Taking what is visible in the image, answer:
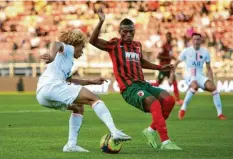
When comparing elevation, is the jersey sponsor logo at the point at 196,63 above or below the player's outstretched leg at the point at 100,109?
below

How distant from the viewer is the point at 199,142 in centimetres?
1211

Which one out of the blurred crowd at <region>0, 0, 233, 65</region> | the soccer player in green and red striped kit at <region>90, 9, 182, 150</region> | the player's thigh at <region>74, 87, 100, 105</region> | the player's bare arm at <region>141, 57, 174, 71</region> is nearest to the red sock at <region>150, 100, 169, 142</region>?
the soccer player in green and red striped kit at <region>90, 9, 182, 150</region>

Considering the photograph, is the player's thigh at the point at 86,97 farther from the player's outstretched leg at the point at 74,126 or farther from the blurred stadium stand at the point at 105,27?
the blurred stadium stand at the point at 105,27

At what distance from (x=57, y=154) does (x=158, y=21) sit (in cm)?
2795

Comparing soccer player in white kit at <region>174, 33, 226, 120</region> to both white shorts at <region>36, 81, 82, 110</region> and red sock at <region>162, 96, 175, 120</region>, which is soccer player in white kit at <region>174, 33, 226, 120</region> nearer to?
red sock at <region>162, 96, 175, 120</region>

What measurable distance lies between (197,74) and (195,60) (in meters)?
0.51

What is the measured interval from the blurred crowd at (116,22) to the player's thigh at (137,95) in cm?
2389

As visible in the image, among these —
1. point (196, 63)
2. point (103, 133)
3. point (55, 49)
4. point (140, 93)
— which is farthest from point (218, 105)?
point (55, 49)

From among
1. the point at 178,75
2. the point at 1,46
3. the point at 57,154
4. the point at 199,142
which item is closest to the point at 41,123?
the point at 199,142

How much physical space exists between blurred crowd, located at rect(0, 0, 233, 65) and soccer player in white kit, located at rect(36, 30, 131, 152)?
81.4 ft

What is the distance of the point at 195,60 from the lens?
A: 19750 mm

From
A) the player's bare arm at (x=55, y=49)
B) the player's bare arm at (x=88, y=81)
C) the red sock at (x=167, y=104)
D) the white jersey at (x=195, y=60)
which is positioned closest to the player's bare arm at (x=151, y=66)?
the red sock at (x=167, y=104)

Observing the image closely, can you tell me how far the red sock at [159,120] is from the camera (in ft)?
34.7

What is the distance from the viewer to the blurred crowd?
118ft
